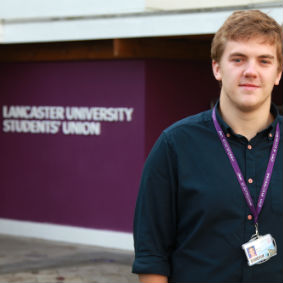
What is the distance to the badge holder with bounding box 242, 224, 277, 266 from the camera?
255 centimetres

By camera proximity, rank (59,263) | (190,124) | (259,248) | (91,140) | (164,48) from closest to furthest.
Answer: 1. (259,248)
2. (190,124)
3. (59,263)
4. (164,48)
5. (91,140)

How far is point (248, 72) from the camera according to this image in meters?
2.60

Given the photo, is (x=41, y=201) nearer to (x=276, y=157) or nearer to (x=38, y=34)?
(x=38, y=34)

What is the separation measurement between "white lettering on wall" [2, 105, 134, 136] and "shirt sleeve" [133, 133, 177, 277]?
7.45m

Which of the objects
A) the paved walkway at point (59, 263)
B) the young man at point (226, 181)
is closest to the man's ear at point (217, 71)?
the young man at point (226, 181)

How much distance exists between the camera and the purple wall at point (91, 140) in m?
10.2

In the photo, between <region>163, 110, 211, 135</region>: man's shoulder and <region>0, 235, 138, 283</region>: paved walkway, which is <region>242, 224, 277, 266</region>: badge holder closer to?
<region>163, 110, 211, 135</region>: man's shoulder

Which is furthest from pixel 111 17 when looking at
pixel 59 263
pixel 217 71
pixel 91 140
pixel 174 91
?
pixel 217 71

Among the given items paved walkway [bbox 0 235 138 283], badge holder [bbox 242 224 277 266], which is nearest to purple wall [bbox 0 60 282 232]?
paved walkway [bbox 0 235 138 283]

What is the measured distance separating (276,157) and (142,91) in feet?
24.3

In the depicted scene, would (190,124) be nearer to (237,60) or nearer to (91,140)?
(237,60)

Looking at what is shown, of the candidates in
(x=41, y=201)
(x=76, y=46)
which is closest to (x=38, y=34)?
(x=76, y=46)

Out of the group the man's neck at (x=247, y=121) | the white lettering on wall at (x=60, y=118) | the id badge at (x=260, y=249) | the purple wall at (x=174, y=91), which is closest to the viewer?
the id badge at (x=260, y=249)

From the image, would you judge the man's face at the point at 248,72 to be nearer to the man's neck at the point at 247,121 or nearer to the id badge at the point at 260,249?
the man's neck at the point at 247,121
